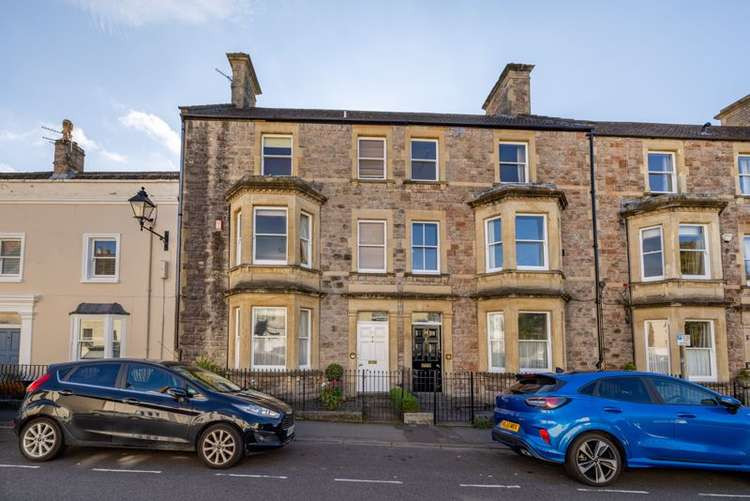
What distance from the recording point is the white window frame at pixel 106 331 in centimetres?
1606

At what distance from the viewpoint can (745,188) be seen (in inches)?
693

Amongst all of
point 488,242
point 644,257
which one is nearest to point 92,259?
point 488,242

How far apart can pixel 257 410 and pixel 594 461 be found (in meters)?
5.19

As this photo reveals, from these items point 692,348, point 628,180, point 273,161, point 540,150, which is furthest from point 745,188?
point 273,161

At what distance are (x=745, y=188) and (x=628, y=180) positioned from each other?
4.19 m

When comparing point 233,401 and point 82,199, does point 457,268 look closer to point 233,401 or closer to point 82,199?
point 233,401

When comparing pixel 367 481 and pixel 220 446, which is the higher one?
pixel 220 446

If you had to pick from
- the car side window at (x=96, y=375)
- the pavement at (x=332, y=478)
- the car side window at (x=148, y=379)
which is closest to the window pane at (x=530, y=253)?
the pavement at (x=332, y=478)

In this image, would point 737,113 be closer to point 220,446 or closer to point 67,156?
point 220,446

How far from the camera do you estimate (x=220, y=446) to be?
311 inches

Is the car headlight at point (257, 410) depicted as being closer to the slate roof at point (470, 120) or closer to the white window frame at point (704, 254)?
the slate roof at point (470, 120)

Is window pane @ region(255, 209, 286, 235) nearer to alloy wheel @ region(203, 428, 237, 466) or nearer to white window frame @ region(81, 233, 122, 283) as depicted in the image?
white window frame @ region(81, 233, 122, 283)

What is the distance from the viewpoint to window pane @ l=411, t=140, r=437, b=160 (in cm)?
1734

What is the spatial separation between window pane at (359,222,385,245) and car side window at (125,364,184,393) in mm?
9234
